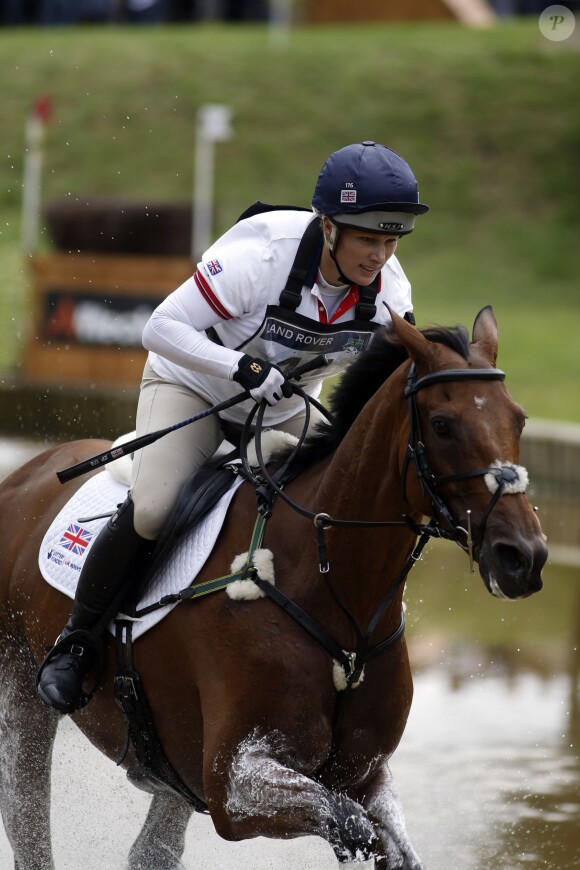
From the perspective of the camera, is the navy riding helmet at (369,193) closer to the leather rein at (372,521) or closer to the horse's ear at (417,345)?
the horse's ear at (417,345)

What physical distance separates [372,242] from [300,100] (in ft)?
89.2

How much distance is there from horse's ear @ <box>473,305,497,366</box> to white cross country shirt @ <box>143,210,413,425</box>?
1.36 feet

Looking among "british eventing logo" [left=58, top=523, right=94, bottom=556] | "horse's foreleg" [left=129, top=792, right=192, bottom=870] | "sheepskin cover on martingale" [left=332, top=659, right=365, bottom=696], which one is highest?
"british eventing logo" [left=58, top=523, right=94, bottom=556]

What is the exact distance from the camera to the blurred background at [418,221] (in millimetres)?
7441

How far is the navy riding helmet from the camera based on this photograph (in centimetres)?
420

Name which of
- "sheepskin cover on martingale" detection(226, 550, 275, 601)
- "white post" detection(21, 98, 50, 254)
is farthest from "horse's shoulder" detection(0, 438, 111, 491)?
"white post" detection(21, 98, 50, 254)

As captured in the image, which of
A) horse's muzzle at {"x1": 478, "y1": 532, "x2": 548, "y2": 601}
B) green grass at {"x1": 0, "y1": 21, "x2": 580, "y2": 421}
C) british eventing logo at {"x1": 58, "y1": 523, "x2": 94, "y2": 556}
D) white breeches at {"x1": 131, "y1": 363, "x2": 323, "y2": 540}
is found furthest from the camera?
green grass at {"x1": 0, "y1": 21, "x2": 580, "y2": 421}

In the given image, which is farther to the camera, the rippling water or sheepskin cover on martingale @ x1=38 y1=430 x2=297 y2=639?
the rippling water

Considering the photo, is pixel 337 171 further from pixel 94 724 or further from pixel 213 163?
pixel 213 163

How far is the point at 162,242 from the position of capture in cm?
2317

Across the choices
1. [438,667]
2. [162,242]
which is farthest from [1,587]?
[162,242]

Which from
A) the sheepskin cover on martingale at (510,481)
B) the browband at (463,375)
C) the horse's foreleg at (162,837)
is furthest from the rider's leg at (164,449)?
the sheepskin cover on martingale at (510,481)

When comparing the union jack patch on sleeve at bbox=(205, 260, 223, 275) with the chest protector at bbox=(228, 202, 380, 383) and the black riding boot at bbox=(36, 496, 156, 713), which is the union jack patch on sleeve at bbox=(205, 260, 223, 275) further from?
the black riding boot at bbox=(36, 496, 156, 713)

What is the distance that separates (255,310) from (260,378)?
0.31 metres
